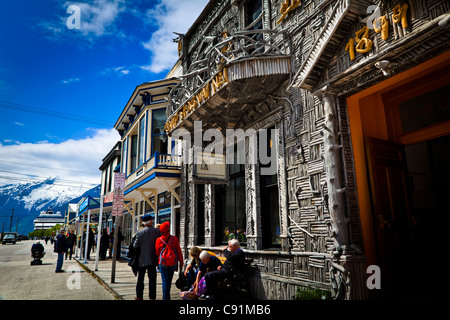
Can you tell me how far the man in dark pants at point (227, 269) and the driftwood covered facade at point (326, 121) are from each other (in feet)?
2.16

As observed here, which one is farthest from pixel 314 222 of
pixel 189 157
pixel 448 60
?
pixel 189 157

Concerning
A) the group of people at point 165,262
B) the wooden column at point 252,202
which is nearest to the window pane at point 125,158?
the wooden column at point 252,202

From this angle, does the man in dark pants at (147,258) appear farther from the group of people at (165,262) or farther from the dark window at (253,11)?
the dark window at (253,11)

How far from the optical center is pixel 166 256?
6.22m

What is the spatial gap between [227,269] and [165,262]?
1302mm

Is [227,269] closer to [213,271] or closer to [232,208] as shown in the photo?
[213,271]

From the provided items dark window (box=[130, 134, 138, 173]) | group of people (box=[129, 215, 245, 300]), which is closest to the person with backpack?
group of people (box=[129, 215, 245, 300])

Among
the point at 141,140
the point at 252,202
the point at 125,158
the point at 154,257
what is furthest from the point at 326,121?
the point at 125,158

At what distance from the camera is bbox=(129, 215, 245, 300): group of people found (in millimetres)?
6262

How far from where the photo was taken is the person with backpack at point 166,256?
621 centimetres

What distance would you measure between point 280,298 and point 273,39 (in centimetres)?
587

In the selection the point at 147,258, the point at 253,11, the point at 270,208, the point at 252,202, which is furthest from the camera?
the point at 253,11

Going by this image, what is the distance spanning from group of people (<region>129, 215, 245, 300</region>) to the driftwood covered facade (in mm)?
933

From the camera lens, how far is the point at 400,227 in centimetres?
593
